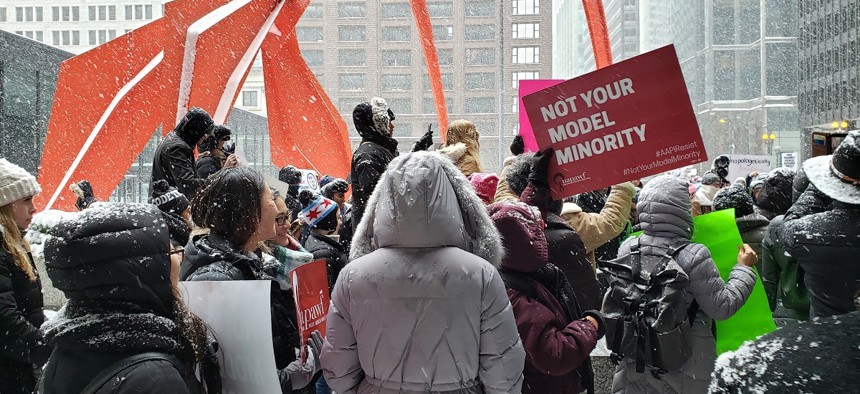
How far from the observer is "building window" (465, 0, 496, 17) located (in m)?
84.8

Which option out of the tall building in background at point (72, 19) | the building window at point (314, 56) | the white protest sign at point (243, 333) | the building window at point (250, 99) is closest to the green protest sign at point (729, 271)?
the white protest sign at point (243, 333)

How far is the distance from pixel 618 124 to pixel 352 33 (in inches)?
3385

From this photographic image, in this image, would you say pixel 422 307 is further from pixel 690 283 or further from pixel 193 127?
pixel 193 127

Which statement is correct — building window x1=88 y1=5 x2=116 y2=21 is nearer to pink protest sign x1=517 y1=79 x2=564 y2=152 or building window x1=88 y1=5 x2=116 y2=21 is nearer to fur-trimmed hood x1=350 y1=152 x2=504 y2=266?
pink protest sign x1=517 y1=79 x2=564 y2=152

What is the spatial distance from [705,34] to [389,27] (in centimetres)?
3609

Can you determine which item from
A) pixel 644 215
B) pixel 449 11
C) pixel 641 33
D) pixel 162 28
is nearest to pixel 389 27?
pixel 449 11

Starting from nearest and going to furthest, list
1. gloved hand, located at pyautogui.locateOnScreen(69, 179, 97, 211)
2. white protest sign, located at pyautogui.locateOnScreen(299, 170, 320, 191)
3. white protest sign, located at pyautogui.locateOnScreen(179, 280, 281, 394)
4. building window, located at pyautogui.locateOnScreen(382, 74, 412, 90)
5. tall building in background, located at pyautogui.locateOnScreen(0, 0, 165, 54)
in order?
1. white protest sign, located at pyautogui.locateOnScreen(179, 280, 281, 394)
2. gloved hand, located at pyautogui.locateOnScreen(69, 179, 97, 211)
3. white protest sign, located at pyautogui.locateOnScreen(299, 170, 320, 191)
4. tall building in background, located at pyautogui.locateOnScreen(0, 0, 165, 54)
5. building window, located at pyautogui.locateOnScreen(382, 74, 412, 90)

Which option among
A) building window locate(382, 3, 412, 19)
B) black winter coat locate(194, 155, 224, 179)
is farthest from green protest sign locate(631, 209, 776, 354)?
building window locate(382, 3, 412, 19)

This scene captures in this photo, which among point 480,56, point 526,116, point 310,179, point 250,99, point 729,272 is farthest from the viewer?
point 480,56

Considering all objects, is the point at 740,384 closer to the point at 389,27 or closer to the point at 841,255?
the point at 841,255

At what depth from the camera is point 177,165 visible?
639 centimetres

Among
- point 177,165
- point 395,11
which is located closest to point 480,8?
point 395,11

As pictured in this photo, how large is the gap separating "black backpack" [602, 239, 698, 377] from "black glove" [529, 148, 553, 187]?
2.35 ft

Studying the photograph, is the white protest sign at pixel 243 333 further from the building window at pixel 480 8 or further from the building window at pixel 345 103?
the building window at pixel 345 103
